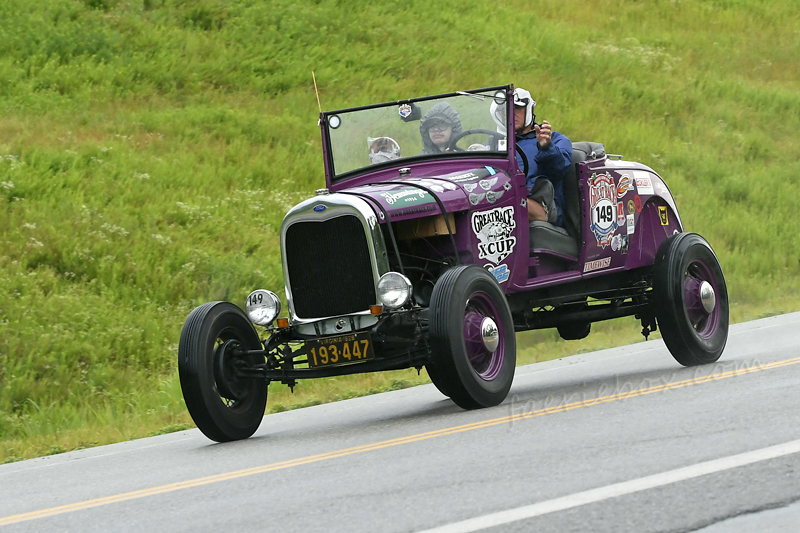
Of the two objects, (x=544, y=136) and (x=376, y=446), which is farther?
(x=544, y=136)

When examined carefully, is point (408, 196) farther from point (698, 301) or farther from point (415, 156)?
point (698, 301)

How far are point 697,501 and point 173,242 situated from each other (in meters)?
12.7

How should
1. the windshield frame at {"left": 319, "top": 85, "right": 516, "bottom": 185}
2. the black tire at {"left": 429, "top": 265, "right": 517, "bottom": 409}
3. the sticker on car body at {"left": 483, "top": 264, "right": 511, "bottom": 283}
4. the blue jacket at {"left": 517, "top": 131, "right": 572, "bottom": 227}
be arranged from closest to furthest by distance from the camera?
the black tire at {"left": 429, "top": 265, "right": 517, "bottom": 409} < the sticker on car body at {"left": 483, "top": 264, "right": 511, "bottom": 283} < the windshield frame at {"left": 319, "top": 85, "right": 516, "bottom": 185} < the blue jacket at {"left": 517, "top": 131, "right": 572, "bottom": 227}

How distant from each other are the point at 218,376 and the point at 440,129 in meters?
2.75

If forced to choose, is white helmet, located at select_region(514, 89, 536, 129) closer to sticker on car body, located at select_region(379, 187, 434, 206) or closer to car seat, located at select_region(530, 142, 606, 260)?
car seat, located at select_region(530, 142, 606, 260)

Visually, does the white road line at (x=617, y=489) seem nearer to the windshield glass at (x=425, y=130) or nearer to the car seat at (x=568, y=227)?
the car seat at (x=568, y=227)

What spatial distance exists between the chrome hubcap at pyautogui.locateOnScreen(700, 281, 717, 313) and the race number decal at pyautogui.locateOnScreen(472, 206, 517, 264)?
1854mm

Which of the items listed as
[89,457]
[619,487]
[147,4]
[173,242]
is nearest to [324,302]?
[89,457]

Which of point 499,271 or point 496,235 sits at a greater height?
point 496,235

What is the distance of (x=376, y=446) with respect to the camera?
6.66 metres

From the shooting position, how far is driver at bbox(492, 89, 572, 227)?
919cm

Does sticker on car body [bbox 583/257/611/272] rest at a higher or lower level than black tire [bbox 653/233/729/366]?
higher

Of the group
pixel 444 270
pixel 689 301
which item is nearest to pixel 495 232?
pixel 444 270

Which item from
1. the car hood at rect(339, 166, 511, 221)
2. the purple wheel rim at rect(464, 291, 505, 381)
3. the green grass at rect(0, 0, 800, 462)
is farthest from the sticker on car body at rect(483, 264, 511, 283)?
the green grass at rect(0, 0, 800, 462)
